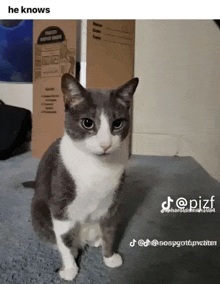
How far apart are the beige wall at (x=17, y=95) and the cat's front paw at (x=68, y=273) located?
3.18 feet

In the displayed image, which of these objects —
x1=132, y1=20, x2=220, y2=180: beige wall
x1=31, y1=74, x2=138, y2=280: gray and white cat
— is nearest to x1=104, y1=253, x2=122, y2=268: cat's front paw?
x1=31, y1=74, x2=138, y2=280: gray and white cat

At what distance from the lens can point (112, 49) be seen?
753mm

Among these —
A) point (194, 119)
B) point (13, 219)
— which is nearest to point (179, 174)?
point (194, 119)

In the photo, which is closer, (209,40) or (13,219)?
(13,219)

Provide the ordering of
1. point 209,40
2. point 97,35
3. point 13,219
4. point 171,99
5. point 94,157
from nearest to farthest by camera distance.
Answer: point 94,157, point 13,219, point 97,35, point 209,40, point 171,99

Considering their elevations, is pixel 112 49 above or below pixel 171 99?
above

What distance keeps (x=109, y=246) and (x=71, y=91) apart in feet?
1.02

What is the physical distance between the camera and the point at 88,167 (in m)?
0.43

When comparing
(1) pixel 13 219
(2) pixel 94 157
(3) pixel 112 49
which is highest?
(3) pixel 112 49

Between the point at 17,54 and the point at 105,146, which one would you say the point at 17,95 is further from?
the point at 105,146

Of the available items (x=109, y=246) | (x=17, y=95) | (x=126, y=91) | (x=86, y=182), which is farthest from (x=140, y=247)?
(x=17, y=95)

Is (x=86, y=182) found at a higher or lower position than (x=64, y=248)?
higher
